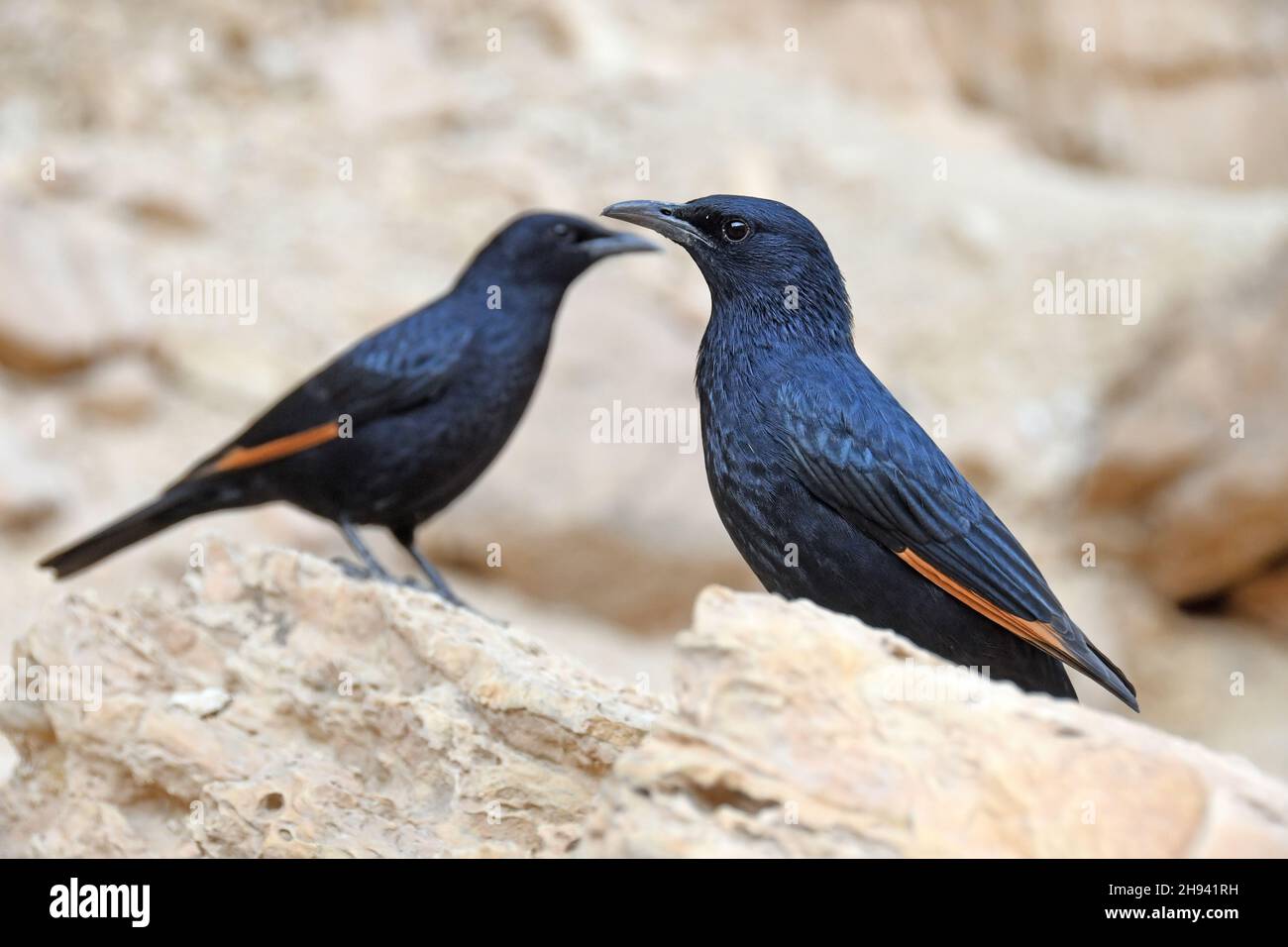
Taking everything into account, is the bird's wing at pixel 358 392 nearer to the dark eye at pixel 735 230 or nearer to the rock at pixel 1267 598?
the dark eye at pixel 735 230

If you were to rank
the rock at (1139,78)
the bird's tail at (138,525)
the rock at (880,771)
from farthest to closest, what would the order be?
the rock at (1139,78), the bird's tail at (138,525), the rock at (880,771)

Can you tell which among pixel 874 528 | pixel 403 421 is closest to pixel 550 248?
pixel 403 421

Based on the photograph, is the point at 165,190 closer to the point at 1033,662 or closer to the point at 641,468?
the point at 641,468

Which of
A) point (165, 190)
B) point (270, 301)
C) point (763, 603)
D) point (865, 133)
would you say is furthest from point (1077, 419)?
point (763, 603)

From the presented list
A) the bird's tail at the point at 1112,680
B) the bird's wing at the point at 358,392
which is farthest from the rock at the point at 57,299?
the bird's tail at the point at 1112,680

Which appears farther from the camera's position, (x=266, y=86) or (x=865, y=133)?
(x=865, y=133)

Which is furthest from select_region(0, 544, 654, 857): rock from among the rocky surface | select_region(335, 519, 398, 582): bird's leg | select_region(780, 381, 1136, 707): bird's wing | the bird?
select_region(780, 381, 1136, 707): bird's wing
